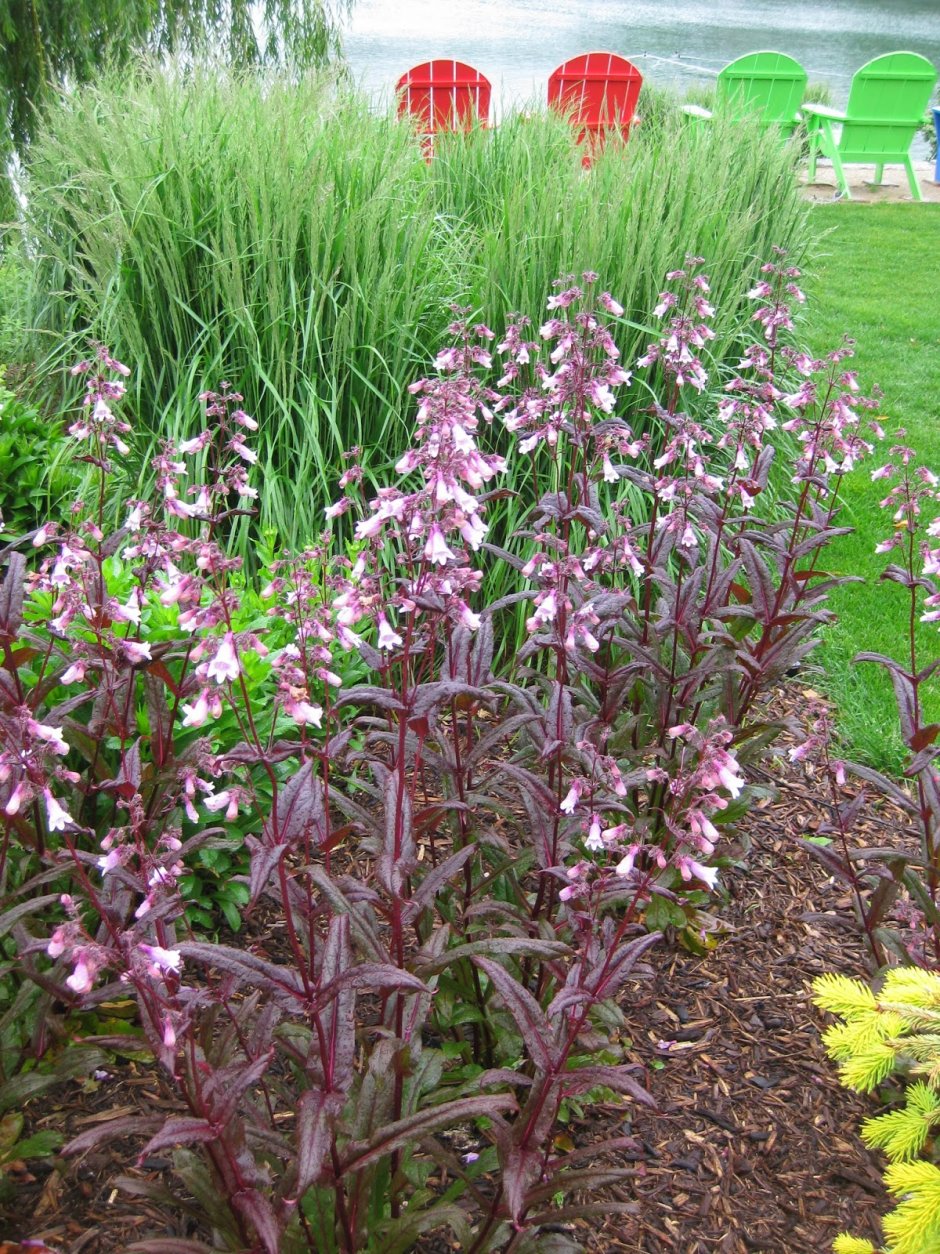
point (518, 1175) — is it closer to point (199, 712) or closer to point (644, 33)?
point (199, 712)

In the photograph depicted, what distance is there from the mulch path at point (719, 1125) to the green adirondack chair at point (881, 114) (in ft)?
34.0

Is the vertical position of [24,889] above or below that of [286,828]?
below

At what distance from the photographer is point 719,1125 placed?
2314 millimetres

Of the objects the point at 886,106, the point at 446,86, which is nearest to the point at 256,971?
the point at 446,86

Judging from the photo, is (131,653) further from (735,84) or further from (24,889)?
(735,84)

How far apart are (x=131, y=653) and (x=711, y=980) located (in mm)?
1600

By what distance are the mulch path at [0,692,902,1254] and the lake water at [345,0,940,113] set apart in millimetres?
14879

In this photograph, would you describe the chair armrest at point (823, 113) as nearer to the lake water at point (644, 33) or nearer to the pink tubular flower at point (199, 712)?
the lake water at point (644, 33)

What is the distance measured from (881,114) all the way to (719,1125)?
12.0 meters

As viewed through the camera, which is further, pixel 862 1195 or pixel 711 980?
pixel 711 980

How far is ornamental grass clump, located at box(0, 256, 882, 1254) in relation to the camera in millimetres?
1647

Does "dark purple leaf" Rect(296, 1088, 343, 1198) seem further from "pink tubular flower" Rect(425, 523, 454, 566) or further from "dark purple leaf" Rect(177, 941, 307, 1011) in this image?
"pink tubular flower" Rect(425, 523, 454, 566)

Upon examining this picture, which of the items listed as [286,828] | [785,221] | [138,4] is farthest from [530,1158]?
[138,4]

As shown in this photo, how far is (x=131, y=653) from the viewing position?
2012 mm
